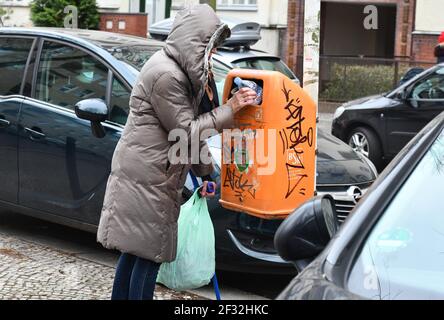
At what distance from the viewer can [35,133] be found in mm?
6547

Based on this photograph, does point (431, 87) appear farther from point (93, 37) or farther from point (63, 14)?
point (63, 14)

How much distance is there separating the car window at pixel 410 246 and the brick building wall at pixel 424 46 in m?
17.7

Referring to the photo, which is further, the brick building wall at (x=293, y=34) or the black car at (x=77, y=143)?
the brick building wall at (x=293, y=34)

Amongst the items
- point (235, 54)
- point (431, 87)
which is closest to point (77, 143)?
point (235, 54)

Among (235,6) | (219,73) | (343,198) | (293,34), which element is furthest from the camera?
(235,6)

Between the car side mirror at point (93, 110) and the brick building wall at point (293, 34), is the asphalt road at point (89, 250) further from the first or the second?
the brick building wall at point (293, 34)

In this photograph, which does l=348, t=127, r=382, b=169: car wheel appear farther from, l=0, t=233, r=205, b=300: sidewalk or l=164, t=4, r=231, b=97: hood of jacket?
l=164, t=4, r=231, b=97: hood of jacket

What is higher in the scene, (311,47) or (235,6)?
(235,6)

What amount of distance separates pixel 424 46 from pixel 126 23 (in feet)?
23.9

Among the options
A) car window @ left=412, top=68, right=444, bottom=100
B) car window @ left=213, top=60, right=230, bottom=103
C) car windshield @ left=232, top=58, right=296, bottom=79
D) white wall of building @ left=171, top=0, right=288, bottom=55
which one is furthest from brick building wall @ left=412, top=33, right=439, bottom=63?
car window @ left=213, top=60, right=230, bottom=103

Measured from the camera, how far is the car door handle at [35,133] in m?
6.49

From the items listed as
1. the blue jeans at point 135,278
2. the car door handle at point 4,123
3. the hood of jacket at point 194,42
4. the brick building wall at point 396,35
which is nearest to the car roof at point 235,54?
the car door handle at point 4,123
